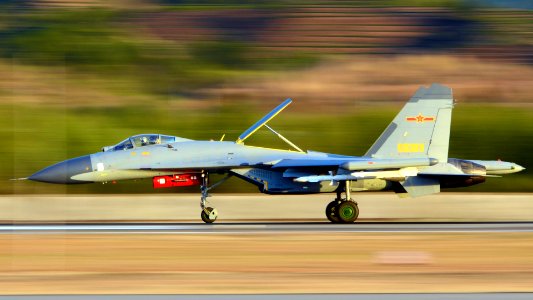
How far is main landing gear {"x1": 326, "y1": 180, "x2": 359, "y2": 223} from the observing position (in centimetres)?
2628

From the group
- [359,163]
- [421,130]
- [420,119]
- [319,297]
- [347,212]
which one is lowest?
[319,297]

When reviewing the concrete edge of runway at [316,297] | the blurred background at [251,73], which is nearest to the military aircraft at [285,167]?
the blurred background at [251,73]

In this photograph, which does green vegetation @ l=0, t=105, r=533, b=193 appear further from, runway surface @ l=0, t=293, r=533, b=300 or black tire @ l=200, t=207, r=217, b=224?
runway surface @ l=0, t=293, r=533, b=300

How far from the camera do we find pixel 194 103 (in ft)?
138

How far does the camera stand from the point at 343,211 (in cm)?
2633

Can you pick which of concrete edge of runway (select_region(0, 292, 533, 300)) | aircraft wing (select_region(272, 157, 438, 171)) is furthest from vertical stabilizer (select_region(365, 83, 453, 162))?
concrete edge of runway (select_region(0, 292, 533, 300))

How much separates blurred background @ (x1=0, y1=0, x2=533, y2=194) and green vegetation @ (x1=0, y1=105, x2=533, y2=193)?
7 centimetres

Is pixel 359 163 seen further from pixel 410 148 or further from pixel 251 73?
pixel 251 73

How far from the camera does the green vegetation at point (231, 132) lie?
34.2m

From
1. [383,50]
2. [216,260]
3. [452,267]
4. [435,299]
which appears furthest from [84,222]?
[383,50]

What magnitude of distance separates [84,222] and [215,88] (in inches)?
732

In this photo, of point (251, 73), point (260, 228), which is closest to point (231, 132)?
point (251, 73)

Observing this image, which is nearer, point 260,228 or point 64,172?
point 260,228

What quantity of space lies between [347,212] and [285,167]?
6.59ft
